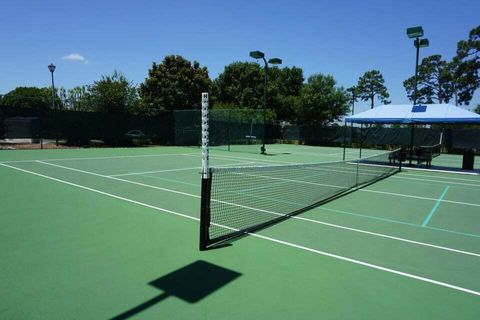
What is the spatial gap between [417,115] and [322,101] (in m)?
22.6

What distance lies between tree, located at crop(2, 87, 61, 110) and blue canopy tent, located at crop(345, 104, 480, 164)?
1891 inches

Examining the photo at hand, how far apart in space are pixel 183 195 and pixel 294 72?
146 feet

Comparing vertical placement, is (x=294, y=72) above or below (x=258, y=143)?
above

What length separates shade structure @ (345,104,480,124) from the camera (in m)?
15.2

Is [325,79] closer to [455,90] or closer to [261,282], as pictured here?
[455,90]

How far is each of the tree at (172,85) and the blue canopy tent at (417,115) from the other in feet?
77.8

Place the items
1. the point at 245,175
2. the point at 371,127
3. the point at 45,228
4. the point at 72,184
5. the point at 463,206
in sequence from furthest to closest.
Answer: the point at 371,127, the point at 245,175, the point at 72,184, the point at 463,206, the point at 45,228

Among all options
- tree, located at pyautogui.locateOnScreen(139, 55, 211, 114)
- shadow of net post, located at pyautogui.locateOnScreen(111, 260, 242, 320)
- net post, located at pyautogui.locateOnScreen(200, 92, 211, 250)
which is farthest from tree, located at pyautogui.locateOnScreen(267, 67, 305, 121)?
shadow of net post, located at pyautogui.locateOnScreen(111, 260, 242, 320)

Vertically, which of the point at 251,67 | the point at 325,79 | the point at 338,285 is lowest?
the point at 338,285

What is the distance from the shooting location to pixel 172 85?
37156 millimetres

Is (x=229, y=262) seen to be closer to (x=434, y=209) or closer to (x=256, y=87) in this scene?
(x=434, y=209)

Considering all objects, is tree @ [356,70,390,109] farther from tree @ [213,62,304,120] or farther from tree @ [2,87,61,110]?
tree @ [2,87,61,110]

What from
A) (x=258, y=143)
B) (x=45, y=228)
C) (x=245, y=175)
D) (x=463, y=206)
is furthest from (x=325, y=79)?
(x=45, y=228)

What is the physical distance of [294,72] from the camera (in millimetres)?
49594
